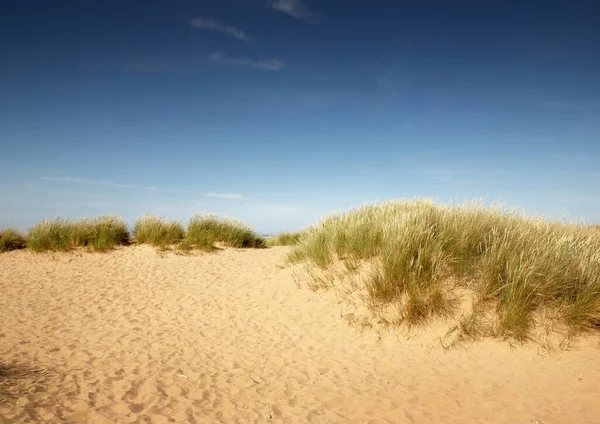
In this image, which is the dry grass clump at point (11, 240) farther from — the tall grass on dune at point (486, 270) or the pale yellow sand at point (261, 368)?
the tall grass on dune at point (486, 270)

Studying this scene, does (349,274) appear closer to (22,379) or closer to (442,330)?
(442,330)

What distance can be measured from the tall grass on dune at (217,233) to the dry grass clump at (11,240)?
7.36 metres

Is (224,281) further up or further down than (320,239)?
further down

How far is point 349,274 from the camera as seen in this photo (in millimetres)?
8055

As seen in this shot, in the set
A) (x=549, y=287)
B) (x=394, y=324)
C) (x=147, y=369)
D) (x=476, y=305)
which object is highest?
(x=549, y=287)

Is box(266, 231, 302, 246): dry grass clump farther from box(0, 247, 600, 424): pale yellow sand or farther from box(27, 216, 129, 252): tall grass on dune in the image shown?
box(0, 247, 600, 424): pale yellow sand

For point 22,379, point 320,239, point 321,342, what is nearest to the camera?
point 22,379

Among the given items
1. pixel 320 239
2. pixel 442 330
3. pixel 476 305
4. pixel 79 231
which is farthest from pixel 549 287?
pixel 79 231

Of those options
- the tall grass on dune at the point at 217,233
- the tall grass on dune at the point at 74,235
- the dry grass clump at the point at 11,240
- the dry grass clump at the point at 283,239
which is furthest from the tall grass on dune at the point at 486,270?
the dry grass clump at the point at 11,240

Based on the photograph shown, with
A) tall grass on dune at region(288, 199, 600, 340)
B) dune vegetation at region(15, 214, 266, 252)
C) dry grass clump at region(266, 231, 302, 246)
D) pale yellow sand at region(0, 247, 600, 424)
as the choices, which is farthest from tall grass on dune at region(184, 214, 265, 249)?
tall grass on dune at region(288, 199, 600, 340)

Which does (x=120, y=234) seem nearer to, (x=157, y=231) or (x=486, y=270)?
(x=157, y=231)

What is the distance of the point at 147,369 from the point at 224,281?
5.82 meters

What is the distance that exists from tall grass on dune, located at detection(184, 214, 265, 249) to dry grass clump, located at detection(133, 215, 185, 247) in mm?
623

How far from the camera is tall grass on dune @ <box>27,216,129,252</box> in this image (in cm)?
1440
